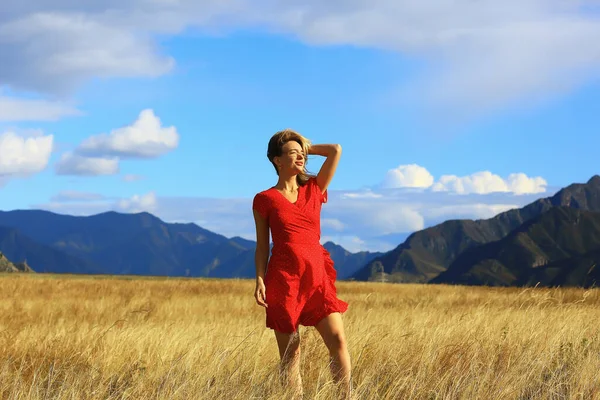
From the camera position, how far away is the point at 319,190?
5.21m

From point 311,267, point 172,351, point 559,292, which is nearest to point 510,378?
point 311,267

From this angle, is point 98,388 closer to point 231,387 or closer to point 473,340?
point 231,387

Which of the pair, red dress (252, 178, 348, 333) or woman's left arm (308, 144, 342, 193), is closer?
red dress (252, 178, 348, 333)

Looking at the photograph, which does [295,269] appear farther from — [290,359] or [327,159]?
[327,159]

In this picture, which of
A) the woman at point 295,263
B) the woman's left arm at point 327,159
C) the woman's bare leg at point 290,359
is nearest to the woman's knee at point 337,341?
the woman at point 295,263

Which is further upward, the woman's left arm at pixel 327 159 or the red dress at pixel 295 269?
the woman's left arm at pixel 327 159

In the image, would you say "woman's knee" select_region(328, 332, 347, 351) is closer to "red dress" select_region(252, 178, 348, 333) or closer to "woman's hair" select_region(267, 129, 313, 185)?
"red dress" select_region(252, 178, 348, 333)

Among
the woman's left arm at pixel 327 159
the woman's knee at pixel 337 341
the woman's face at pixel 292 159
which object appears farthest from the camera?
the woman's left arm at pixel 327 159

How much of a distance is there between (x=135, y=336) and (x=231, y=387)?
3.07 metres

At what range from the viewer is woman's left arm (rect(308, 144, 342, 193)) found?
512 cm

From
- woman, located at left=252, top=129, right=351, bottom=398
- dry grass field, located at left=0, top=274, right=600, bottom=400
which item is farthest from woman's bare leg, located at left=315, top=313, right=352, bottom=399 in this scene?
dry grass field, located at left=0, top=274, right=600, bottom=400

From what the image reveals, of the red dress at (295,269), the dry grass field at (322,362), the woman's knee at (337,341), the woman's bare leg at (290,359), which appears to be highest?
the red dress at (295,269)

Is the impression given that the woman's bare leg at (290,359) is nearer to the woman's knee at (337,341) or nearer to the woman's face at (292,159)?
the woman's knee at (337,341)

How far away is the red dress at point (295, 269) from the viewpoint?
15.9 ft
